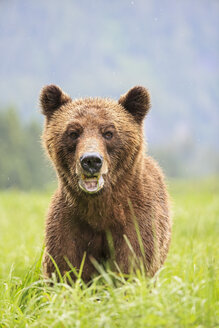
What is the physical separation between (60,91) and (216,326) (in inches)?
109

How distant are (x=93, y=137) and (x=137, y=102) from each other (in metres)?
0.78

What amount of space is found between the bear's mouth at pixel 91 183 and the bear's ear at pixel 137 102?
3.07ft

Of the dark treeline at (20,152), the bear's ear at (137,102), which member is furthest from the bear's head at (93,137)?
the dark treeline at (20,152)

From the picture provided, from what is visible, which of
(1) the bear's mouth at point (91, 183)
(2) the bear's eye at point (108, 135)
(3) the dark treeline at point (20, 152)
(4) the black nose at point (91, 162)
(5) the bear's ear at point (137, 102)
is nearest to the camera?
(4) the black nose at point (91, 162)

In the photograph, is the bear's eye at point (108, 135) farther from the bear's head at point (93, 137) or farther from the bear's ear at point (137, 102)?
the bear's ear at point (137, 102)

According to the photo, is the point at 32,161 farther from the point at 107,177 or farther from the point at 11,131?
the point at 107,177

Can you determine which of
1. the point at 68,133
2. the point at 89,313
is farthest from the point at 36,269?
the point at 89,313

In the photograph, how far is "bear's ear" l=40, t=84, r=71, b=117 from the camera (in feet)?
15.5

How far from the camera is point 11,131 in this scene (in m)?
42.2

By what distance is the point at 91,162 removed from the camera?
12.8ft

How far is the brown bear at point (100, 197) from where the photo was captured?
4.13 metres

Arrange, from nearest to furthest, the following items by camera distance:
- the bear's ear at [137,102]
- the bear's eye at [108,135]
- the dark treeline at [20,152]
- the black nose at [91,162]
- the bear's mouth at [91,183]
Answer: the black nose at [91,162] < the bear's mouth at [91,183] < the bear's eye at [108,135] < the bear's ear at [137,102] < the dark treeline at [20,152]

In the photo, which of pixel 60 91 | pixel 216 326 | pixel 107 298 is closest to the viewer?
pixel 216 326

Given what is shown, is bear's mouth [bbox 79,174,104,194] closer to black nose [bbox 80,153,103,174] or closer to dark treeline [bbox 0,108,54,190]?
black nose [bbox 80,153,103,174]
